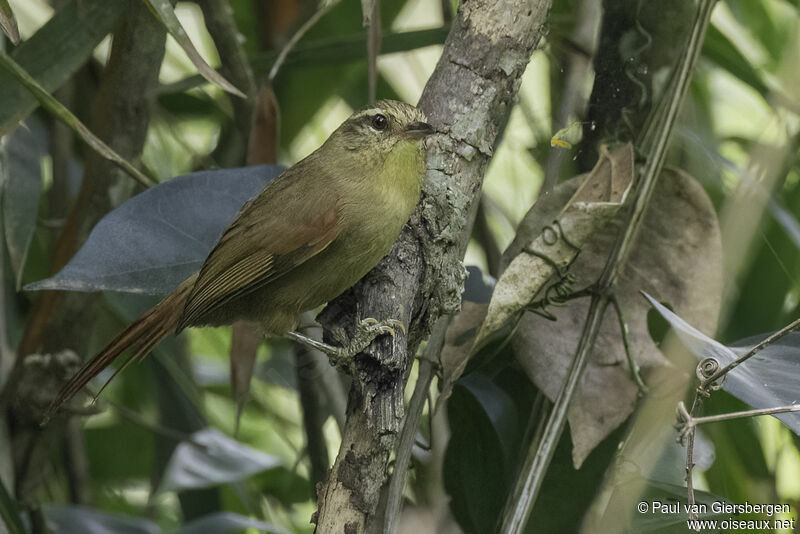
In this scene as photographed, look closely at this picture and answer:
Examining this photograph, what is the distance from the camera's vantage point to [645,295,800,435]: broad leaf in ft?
5.25

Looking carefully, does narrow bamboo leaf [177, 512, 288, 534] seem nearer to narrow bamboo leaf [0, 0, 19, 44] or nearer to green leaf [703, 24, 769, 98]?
narrow bamboo leaf [0, 0, 19, 44]

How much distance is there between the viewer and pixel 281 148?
327cm

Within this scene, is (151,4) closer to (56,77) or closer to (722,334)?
(56,77)

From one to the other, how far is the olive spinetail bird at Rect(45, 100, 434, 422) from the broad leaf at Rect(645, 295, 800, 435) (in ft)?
2.15

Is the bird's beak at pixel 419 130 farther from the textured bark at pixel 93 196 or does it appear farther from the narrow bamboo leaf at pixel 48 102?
the textured bark at pixel 93 196

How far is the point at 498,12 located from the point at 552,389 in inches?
33.0

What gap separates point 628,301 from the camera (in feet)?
7.11

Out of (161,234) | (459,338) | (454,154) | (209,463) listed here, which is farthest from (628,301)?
(209,463)

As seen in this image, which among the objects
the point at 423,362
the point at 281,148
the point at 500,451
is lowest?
the point at 500,451

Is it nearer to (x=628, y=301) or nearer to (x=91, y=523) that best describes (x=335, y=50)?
(x=628, y=301)

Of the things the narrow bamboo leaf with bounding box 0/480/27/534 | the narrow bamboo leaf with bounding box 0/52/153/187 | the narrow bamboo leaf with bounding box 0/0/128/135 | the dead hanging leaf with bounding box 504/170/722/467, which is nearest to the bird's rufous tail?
the narrow bamboo leaf with bounding box 0/480/27/534

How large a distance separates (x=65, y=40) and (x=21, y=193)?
1.56 feet

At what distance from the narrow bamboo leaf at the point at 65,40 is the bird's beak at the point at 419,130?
835 millimetres

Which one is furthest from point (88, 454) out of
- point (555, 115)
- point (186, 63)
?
point (555, 115)
